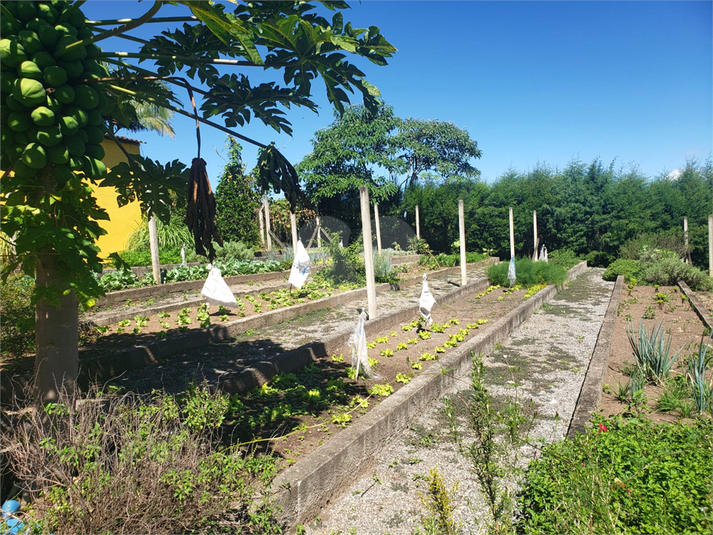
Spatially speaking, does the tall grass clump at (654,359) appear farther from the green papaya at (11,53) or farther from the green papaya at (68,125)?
the green papaya at (11,53)

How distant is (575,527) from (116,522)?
7.77 ft

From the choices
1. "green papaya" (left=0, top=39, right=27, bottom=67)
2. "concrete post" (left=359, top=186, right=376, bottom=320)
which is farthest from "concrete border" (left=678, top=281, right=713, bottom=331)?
"green papaya" (left=0, top=39, right=27, bottom=67)

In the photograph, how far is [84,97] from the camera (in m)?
2.39

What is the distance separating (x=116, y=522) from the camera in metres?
2.42

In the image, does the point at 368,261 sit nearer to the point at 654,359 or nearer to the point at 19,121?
the point at 654,359

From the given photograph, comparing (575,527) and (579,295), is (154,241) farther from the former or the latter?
(579,295)

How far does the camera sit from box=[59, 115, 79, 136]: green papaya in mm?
2309

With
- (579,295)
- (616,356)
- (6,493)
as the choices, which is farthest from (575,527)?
(579,295)

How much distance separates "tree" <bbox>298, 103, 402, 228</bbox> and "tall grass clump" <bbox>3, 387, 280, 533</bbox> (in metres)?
26.4

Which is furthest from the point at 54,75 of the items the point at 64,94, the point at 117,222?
the point at 117,222

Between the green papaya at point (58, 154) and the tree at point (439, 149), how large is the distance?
124ft

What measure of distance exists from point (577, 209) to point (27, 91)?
87.6 feet

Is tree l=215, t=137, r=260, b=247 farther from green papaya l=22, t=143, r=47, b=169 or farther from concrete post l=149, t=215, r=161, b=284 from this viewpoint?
green papaya l=22, t=143, r=47, b=169

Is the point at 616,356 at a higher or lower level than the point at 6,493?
lower
